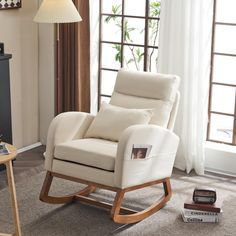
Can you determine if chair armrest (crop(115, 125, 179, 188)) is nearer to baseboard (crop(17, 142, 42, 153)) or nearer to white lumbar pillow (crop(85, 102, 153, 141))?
white lumbar pillow (crop(85, 102, 153, 141))

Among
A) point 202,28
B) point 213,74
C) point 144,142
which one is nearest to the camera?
point 144,142

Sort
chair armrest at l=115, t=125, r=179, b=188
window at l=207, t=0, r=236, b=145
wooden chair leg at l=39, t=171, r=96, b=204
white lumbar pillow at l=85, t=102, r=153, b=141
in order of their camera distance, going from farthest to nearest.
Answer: window at l=207, t=0, r=236, b=145 < white lumbar pillow at l=85, t=102, r=153, b=141 < wooden chair leg at l=39, t=171, r=96, b=204 < chair armrest at l=115, t=125, r=179, b=188

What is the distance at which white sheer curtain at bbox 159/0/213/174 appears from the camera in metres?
4.93

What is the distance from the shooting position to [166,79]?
450 centimetres

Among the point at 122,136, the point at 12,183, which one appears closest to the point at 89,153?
the point at 122,136

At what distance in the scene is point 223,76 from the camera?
5215 mm

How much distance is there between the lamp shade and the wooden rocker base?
140 cm

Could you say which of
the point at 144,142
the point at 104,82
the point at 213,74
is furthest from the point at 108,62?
the point at 144,142

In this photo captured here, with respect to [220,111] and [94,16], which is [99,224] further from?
[94,16]

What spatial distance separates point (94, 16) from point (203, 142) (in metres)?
1.55

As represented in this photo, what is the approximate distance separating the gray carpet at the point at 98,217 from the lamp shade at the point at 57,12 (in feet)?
4.43

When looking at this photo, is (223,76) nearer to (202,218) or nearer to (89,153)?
(202,218)

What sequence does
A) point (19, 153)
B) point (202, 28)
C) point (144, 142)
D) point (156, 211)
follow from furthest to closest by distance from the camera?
point (19, 153) < point (202, 28) < point (156, 211) < point (144, 142)

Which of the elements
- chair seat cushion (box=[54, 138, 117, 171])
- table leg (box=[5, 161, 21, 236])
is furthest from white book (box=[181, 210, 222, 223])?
table leg (box=[5, 161, 21, 236])
